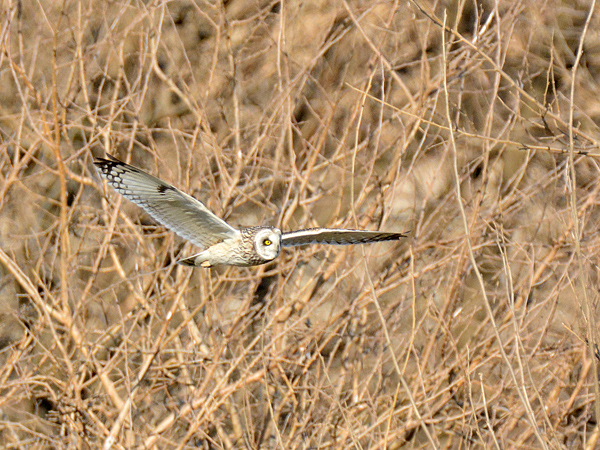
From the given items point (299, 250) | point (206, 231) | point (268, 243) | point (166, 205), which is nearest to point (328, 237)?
point (268, 243)

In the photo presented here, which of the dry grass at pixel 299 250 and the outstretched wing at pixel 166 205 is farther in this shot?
the dry grass at pixel 299 250

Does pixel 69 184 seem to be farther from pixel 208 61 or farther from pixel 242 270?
pixel 242 270

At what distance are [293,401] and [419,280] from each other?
1.43 metres

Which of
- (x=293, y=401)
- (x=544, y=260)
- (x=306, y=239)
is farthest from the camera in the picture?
(x=544, y=260)

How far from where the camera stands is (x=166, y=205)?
13.7 ft

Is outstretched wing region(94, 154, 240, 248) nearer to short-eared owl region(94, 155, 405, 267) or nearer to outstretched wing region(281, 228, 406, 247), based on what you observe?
short-eared owl region(94, 155, 405, 267)

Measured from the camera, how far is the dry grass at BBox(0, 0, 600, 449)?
582cm

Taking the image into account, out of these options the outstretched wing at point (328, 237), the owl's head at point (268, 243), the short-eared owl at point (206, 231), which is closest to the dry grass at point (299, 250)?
the outstretched wing at point (328, 237)

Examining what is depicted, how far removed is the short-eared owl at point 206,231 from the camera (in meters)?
4.04

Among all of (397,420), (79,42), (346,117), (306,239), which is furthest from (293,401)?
(79,42)

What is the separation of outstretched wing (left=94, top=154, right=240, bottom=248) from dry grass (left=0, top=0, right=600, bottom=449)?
1.25 meters

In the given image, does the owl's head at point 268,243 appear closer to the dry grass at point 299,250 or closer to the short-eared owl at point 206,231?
the short-eared owl at point 206,231

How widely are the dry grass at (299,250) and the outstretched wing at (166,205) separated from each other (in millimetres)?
1251

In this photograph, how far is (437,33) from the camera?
7195 mm
